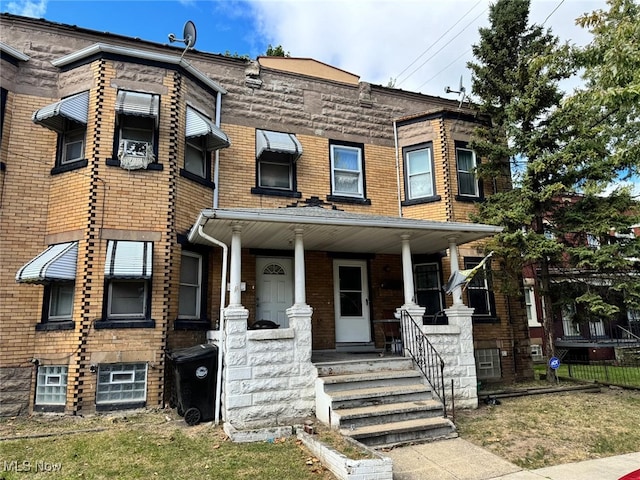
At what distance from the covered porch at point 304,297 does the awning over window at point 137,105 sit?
2.63 meters

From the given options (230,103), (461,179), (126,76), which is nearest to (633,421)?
(461,179)

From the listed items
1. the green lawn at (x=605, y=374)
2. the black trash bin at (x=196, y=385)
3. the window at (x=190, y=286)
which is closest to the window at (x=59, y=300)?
the window at (x=190, y=286)

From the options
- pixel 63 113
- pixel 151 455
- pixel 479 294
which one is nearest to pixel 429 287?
pixel 479 294

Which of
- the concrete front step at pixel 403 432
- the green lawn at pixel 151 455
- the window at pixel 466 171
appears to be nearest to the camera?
the green lawn at pixel 151 455

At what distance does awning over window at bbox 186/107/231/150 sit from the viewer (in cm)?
943

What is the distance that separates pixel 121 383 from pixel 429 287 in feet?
24.7

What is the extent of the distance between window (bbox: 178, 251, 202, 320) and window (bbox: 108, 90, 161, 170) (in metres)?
2.07

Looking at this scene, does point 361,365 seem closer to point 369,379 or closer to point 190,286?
point 369,379

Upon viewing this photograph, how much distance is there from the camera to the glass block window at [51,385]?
7996mm

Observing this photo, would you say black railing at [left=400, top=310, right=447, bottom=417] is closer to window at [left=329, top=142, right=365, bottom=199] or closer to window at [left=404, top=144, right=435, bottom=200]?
window at [left=329, top=142, right=365, bottom=199]

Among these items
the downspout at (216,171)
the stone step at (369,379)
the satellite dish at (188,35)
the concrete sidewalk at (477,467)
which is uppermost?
the satellite dish at (188,35)

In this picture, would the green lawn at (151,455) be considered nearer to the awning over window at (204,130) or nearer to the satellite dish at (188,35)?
the awning over window at (204,130)

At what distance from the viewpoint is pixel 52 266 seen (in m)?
7.88

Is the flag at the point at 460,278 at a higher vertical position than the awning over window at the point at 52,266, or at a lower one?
lower
